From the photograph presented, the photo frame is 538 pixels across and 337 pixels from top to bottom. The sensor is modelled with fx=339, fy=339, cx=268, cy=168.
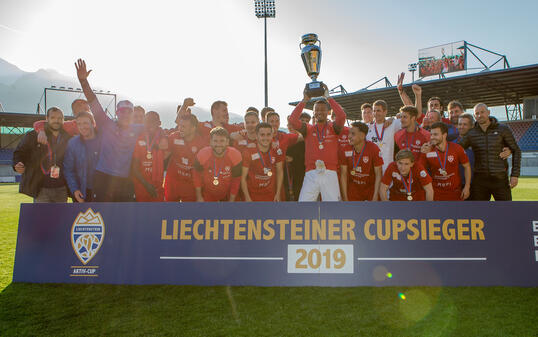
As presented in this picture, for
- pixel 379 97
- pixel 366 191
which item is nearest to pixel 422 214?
pixel 366 191

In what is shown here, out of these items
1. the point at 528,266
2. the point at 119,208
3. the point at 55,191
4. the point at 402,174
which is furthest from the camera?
the point at 55,191

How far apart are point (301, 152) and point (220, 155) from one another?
158 centimetres

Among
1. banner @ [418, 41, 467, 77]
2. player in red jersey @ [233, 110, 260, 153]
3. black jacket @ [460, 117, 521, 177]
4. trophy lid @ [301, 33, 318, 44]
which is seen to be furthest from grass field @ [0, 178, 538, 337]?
banner @ [418, 41, 467, 77]

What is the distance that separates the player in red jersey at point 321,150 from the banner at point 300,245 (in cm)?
129

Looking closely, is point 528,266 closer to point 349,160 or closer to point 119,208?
point 349,160

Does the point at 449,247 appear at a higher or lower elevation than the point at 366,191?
lower

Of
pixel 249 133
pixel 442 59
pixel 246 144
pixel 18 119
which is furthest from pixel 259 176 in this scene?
pixel 18 119

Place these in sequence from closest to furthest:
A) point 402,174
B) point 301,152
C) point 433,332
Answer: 1. point 433,332
2. point 402,174
3. point 301,152

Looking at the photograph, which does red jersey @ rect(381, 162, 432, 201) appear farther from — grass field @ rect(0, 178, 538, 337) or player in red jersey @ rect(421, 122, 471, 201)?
grass field @ rect(0, 178, 538, 337)

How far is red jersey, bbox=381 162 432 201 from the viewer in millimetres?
4410

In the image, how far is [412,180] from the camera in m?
4.49

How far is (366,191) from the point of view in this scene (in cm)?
502

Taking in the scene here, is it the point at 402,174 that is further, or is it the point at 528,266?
the point at 402,174

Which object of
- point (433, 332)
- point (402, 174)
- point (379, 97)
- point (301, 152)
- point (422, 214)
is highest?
point (379, 97)
